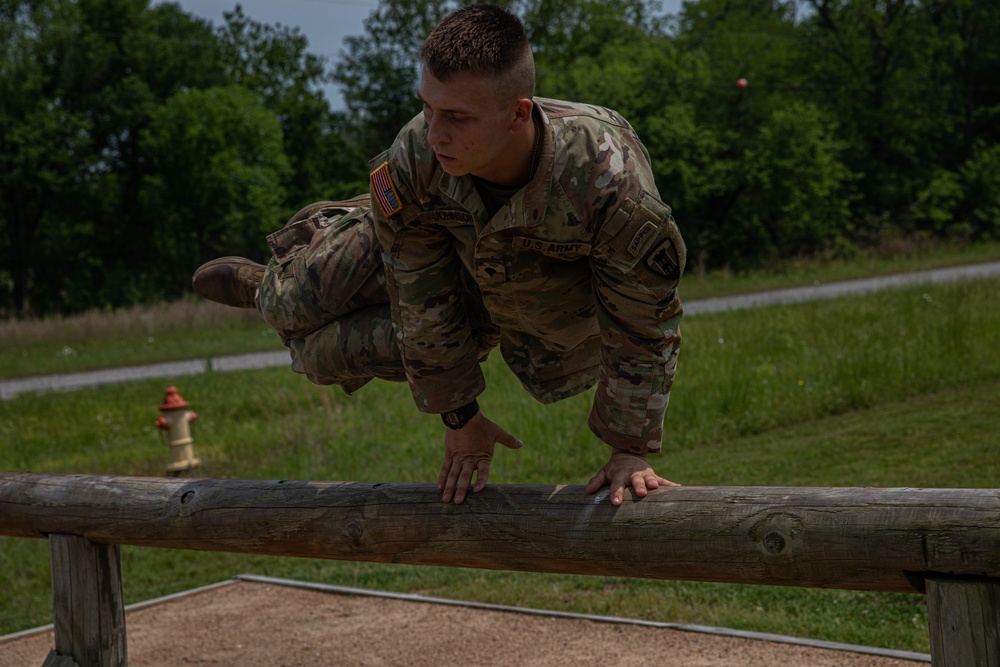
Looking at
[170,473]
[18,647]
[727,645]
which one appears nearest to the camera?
[727,645]

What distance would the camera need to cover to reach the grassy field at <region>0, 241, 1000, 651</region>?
5.72 metres

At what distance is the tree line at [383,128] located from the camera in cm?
3064

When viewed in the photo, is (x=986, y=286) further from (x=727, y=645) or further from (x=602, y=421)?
(x=602, y=421)

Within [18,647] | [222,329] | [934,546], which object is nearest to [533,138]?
[934,546]

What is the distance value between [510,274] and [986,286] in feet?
36.6

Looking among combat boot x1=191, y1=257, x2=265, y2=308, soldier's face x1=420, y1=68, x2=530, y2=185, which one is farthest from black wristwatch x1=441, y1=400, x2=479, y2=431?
combat boot x1=191, y1=257, x2=265, y2=308

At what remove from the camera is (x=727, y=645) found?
4.71 meters

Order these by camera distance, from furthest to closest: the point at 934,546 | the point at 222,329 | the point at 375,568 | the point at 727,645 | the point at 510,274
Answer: the point at 222,329 < the point at 375,568 < the point at 727,645 < the point at 510,274 < the point at 934,546

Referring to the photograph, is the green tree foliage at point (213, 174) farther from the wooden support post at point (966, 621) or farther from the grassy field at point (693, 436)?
the wooden support post at point (966, 621)

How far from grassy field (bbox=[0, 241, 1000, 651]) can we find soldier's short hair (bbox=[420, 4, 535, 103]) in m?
3.21

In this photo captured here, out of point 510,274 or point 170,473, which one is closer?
point 510,274

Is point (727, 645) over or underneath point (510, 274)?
underneath

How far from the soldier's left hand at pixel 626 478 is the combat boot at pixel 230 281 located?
151 centimetres

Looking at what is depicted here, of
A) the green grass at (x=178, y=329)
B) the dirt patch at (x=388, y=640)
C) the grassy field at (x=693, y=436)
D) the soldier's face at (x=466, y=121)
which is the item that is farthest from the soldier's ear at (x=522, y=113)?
the green grass at (x=178, y=329)
